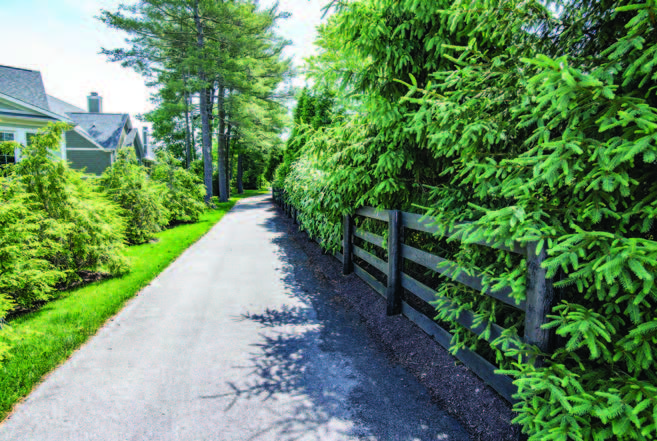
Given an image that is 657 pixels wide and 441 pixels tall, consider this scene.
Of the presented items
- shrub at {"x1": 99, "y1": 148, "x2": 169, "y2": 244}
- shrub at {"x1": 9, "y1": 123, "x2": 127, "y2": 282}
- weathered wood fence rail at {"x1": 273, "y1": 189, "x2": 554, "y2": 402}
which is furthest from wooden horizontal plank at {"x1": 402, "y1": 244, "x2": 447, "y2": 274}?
shrub at {"x1": 99, "y1": 148, "x2": 169, "y2": 244}

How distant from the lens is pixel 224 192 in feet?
87.0

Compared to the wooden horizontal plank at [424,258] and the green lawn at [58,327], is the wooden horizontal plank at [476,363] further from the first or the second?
the green lawn at [58,327]

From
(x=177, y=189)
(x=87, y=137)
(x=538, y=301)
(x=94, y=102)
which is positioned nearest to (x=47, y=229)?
(x=538, y=301)

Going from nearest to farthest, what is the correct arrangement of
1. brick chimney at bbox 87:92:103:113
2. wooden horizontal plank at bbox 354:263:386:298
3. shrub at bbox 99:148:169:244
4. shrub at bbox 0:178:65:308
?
shrub at bbox 0:178:65:308
wooden horizontal plank at bbox 354:263:386:298
shrub at bbox 99:148:169:244
brick chimney at bbox 87:92:103:113

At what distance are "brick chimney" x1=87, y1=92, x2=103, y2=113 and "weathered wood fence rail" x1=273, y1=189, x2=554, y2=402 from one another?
131 ft

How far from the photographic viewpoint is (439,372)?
310 cm

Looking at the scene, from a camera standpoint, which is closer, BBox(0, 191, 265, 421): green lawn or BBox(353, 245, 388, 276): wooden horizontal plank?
BBox(0, 191, 265, 421): green lawn

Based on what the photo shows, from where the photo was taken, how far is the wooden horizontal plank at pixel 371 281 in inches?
186

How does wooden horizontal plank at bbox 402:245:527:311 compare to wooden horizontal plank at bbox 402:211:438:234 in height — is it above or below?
below

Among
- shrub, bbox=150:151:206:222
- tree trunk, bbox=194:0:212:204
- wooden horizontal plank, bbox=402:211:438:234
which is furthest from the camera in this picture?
tree trunk, bbox=194:0:212:204

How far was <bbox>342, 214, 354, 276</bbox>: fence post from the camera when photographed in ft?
20.3

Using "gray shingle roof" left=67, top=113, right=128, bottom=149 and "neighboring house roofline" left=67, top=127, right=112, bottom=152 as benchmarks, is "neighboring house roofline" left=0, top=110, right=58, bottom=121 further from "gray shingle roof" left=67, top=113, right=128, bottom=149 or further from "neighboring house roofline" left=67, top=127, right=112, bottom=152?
"gray shingle roof" left=67, top=113, right=128, bottom=149

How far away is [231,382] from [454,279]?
2.12 meters

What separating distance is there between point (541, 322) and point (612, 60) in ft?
4.80
